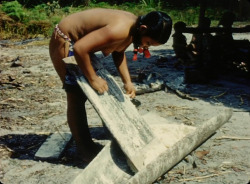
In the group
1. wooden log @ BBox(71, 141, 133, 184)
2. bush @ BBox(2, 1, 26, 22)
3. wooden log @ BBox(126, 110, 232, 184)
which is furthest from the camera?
bush @ BBox(2, 1, 26, 22)

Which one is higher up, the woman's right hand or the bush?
the woman's right hand

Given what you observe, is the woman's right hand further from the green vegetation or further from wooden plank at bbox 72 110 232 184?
the green vegetation

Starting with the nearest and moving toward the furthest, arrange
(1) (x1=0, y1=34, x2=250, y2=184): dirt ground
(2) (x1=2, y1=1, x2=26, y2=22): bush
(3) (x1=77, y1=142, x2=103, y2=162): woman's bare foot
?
(1) (x1=0, y1=34, x2=250, y2=184): dirt ground
(3) (x1=77, y1=142, x2=103, y2=162): woman's bare foot
(2) (x1=2, y1=1, x2=26, y2=22): bush

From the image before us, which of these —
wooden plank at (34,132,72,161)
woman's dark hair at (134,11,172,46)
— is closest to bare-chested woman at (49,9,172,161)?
woman's dark hair at (134,11,172,46)

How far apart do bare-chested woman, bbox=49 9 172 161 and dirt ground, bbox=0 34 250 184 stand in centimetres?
48

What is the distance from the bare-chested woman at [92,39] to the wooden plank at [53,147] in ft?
0.88

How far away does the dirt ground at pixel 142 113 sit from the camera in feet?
9.48

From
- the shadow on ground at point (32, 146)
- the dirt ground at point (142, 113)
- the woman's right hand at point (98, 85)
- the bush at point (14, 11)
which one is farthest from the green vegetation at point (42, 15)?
the woman's right hand at point (98, 85)

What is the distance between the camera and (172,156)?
2641 mm

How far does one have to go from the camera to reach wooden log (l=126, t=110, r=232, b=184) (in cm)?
234

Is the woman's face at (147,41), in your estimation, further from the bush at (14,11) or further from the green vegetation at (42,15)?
the bush at (14,11)

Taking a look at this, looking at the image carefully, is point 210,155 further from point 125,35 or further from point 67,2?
→ point 67,2

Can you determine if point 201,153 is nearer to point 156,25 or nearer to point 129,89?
point 129,89

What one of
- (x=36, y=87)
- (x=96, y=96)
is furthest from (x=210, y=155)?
(x=36, y=87)
